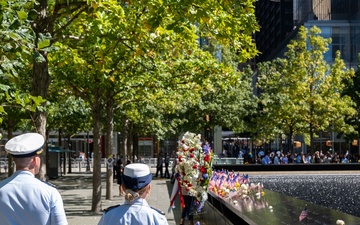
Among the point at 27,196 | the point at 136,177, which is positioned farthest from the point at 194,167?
the point at 136,177

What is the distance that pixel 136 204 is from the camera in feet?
15.3

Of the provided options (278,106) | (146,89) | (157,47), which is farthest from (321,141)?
(157,47)

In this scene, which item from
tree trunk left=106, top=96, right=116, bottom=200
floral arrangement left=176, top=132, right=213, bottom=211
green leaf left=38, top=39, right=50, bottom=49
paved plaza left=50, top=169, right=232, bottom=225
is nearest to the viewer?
green leaf left=38, top=39, right=50, bottom=49

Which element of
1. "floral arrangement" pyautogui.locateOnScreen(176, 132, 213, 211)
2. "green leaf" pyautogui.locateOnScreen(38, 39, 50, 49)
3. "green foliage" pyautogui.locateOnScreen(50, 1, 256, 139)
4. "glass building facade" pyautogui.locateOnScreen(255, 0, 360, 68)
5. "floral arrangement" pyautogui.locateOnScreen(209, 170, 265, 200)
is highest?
"glass building facade" pyautogui.locateOnScreen(255, 0, 360, 68)

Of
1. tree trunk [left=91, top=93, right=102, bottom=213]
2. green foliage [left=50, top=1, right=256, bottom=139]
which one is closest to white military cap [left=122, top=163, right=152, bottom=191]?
green foliage [left=50, top=1, right=256, bottom=139]

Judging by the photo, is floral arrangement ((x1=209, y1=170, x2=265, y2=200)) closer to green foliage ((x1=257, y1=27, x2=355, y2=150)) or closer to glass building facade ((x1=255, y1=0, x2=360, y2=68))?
green foliage ((x1=257, y1=27, x2=355, y2=150))

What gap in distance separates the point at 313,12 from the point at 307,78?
94.5 ft

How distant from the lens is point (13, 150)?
480cm

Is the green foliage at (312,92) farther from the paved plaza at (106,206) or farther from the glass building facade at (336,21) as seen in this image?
the paved plaza at (106,206)

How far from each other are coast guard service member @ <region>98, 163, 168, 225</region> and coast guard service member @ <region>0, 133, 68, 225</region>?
42 cm

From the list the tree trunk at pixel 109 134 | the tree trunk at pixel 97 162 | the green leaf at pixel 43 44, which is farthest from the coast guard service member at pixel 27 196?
the tree trunk at pixel 109 134

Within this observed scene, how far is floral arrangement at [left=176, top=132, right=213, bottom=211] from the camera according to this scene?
15.3m

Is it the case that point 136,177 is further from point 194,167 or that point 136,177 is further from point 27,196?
point 194,167

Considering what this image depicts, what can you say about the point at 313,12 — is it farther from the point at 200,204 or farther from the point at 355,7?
the point at 200,204
